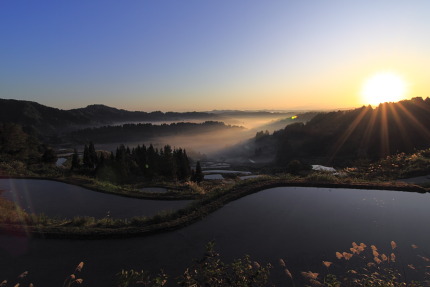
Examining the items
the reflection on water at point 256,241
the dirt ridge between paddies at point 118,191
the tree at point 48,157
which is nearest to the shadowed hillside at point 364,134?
the tree at point 48,157

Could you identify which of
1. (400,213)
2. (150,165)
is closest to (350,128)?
(150,165)

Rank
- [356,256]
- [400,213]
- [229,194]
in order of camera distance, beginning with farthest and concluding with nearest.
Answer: [229,194] < [400,213] < [356,256]

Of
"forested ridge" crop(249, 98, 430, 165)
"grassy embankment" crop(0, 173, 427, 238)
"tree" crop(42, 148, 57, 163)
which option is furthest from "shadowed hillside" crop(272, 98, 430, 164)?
"grassy embankment" crop(0, 173, 427, 238)

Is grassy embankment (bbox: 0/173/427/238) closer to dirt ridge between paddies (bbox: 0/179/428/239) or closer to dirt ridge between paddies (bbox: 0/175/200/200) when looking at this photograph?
dirt ridge between paddies (bbox: 0/179/428/239)

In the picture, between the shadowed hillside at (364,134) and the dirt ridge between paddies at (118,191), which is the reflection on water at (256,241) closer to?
the dirt ridge between paddies at (118,191)

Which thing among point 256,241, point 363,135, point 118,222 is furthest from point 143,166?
point 363,135

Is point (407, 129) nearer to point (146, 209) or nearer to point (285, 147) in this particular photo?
point (285, 147)

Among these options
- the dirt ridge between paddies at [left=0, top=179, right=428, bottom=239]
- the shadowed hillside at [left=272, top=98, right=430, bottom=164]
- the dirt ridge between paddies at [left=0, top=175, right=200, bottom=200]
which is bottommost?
the shadowed hillside at [left=272, top=98, right=430, bottom=164]
